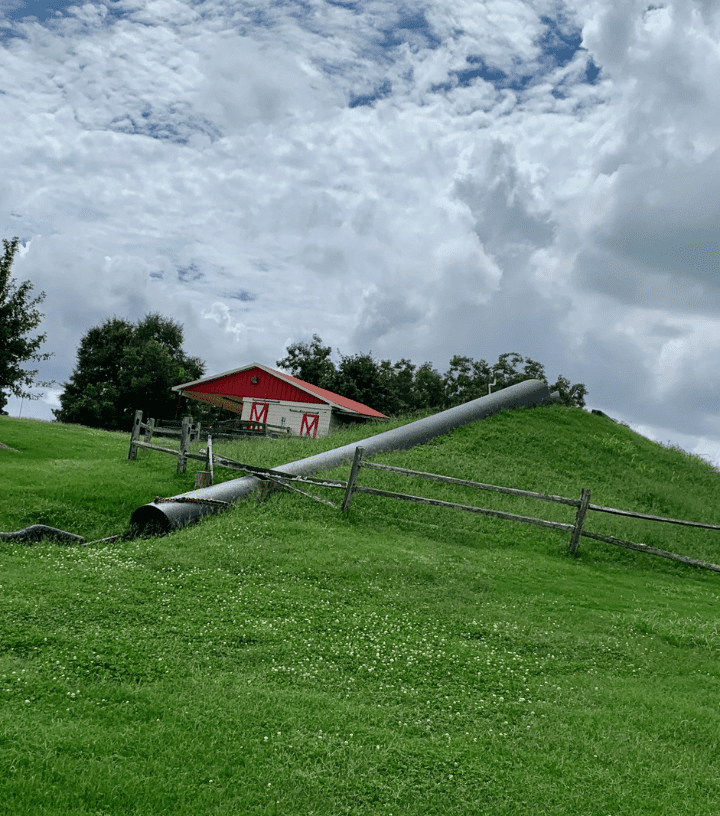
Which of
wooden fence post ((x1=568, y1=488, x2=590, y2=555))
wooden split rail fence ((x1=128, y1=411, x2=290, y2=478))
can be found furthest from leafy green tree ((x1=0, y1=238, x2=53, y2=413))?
wooden fence post ((x1=568, y1=488, x2=590, y2=555))

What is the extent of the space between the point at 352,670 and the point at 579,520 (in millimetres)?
8404

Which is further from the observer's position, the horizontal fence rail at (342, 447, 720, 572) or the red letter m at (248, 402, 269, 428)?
the red letter m at (248, 402, 269, 428)

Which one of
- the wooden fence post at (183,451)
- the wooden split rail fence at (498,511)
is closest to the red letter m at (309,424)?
the wooden fence post at (183,451)

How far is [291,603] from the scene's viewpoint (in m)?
10.2

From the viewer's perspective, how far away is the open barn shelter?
36.2 meters

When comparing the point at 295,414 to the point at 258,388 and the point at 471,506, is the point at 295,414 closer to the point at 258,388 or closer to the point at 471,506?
the point at 258,388

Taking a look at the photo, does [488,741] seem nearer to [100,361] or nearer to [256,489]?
[256,489]

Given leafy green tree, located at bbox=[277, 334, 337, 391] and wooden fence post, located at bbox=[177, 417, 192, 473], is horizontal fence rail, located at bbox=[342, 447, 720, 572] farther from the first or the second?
leafy green tree, located at bbox=[277, 334, 337, 391]

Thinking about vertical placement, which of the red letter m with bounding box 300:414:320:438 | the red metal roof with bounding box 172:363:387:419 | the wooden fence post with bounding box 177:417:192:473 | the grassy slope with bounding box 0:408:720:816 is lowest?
the grassy slope with bounding box 0:408:720:816

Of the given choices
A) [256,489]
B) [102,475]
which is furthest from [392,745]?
[102,475]

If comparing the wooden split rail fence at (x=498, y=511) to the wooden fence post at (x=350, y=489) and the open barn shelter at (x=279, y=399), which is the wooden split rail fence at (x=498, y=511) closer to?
the wooden fence post at (x=350, y=489)

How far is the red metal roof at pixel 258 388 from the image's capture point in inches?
1451

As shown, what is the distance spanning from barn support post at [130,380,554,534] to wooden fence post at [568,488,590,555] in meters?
6.71

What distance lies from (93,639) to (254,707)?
2.52 m
